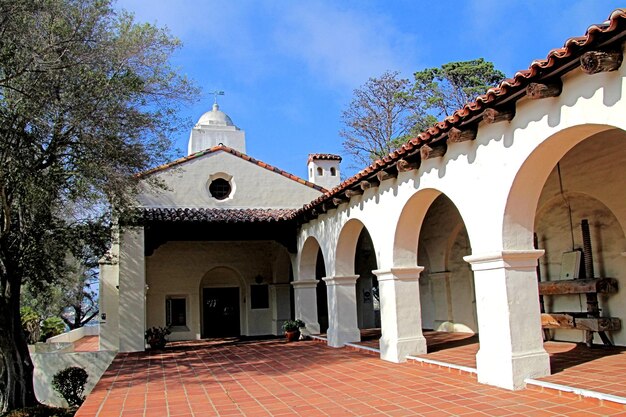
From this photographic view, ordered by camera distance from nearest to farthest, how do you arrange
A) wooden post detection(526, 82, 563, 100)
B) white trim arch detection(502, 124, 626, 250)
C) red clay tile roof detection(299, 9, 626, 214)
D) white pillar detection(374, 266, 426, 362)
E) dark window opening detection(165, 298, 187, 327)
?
red clay tile roof detection(299, 9, 626, 214) < wooden post detection(526, 82, 563, 100) < white trim arch detection(502, 124, 626, 250) < white pillar detection(374, 266, 426, 362) < dark window opening detection(165, 298, 187, 327)

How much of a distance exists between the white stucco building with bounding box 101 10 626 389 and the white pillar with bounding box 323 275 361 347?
33 mm

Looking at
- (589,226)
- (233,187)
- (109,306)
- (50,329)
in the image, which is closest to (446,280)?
(589,226)

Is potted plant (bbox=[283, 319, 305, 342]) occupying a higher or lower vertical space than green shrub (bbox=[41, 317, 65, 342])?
higher

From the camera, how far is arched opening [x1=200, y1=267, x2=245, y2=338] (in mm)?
18875

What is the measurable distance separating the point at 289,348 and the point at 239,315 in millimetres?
5893

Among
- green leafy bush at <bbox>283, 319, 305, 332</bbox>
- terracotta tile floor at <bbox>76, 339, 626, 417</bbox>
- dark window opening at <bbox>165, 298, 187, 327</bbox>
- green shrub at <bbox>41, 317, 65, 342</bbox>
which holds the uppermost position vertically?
dark window opening at <bbox>165, 298, 187, 327</bbox>

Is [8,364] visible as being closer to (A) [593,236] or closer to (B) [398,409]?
(B) [398,409]

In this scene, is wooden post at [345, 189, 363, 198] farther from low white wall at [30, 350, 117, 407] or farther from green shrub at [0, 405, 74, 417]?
low white wall at [30, 350, 117, 407]

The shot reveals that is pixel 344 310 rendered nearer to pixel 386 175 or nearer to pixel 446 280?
pixel 446 280

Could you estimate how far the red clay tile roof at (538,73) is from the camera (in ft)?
15.3

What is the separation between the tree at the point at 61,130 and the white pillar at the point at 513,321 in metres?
7.30

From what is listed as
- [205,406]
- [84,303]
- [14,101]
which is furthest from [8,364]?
[84,303]

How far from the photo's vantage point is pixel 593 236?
9133mm

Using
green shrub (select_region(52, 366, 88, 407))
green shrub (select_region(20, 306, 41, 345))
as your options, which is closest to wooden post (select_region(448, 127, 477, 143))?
green shrub (select_region(52, 366, 88, 407))
